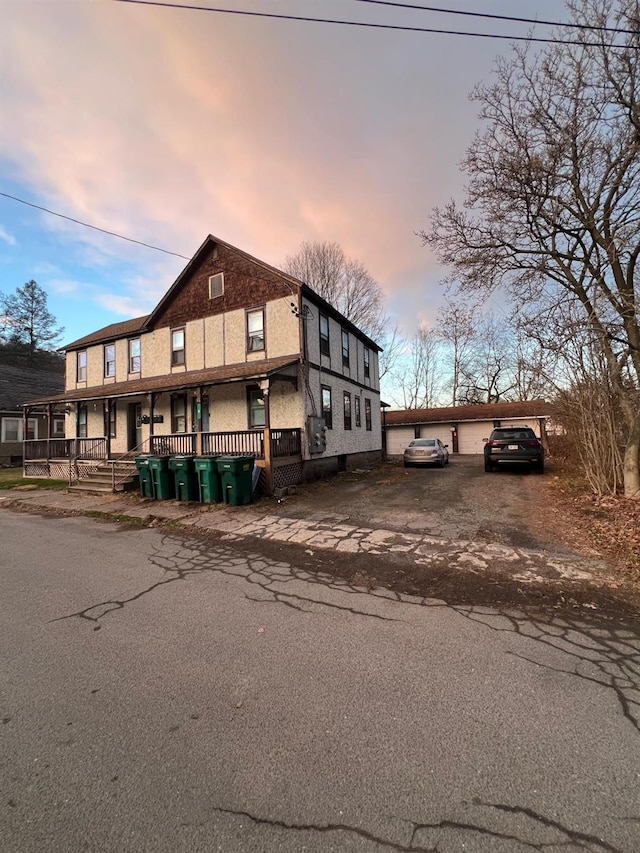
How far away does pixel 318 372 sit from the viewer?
1498 centimetres

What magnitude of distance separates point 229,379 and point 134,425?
843 centimetres

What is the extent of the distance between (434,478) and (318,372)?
19.4 ft

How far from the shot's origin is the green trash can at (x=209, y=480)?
33.1ft

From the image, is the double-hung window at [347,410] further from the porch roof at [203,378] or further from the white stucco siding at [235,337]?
the white stucco siding at [235,337]

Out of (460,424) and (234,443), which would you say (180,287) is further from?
(460,424)

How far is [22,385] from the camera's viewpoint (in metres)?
28.1

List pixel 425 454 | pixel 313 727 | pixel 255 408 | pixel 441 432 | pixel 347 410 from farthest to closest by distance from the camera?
pixel 441 432 → pixel 425 454 → pixel 347 410 → pixel 255 408 → pixel 313 727

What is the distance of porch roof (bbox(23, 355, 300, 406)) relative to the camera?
12367 millimetres

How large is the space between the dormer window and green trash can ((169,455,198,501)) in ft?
27.4

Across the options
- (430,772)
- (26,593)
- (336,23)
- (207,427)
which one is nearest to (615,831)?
(430,772)

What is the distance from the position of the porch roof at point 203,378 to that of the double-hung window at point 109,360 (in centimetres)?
69

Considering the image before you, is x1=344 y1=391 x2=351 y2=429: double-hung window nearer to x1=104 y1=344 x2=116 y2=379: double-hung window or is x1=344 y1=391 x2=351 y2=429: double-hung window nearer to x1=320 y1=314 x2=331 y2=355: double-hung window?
x1=320 y1=314 x2=331 y2=355: double-hung window

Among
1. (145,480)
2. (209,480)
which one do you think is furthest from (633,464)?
(145,480)

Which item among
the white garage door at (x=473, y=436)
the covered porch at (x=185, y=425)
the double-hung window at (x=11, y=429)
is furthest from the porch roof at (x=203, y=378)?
the white garage door at (x=473, y=436)
